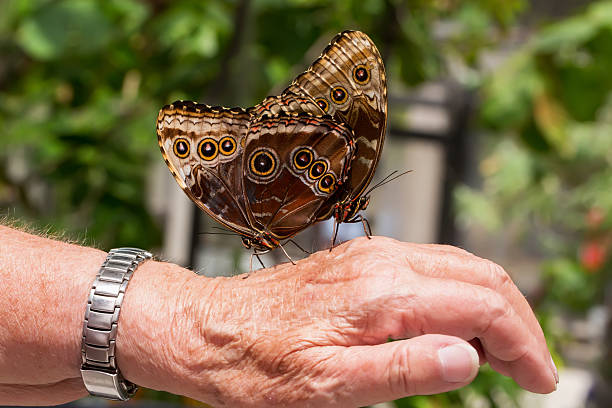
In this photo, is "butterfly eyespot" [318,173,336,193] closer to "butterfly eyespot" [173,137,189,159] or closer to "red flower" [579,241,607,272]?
"butterfly eyespot" [173,137,189,159]

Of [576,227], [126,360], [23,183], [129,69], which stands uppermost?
[129,69]

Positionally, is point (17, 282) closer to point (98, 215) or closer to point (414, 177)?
point (98, 215)

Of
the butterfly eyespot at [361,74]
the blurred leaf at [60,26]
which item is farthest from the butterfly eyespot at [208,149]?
the blurred leaf at [60,26]

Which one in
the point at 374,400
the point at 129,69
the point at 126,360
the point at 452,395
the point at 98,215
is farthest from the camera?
the point at 129,69

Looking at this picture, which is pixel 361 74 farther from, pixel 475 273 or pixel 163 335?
pixel 163 335

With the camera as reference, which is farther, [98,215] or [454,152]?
[454,152]

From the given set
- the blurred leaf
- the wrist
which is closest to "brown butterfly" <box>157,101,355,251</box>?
the wrist

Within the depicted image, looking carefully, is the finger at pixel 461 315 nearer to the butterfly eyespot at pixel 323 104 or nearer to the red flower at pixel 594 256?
the butterfly eyespot at pixel 323 104

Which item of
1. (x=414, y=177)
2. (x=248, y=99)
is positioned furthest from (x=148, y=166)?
(x=414, y=177)
